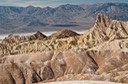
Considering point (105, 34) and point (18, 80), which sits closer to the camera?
point (18, 80)

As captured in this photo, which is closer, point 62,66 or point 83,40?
point 62,66

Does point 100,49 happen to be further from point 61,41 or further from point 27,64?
point 61,41

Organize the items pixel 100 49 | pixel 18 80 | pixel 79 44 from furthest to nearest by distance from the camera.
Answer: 1. pixel 79 44
2. pixel 100 49
3. pixel 18 80

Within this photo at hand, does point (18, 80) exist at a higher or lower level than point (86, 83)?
lower

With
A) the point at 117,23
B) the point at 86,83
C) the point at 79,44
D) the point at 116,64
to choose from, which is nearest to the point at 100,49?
the point at 116,64

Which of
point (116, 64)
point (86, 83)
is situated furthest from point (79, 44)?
point (86, 83)

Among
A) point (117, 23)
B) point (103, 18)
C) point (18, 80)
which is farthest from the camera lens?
point (103, 18)

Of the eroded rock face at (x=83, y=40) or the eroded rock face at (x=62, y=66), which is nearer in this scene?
the eroded rock face at (x=62, y=66)

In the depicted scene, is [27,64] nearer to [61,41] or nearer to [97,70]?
[97,70]

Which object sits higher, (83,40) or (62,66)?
(83,40)

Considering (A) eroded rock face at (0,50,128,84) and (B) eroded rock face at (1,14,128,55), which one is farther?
(B) eroded rock face at (1,14,128,55)
